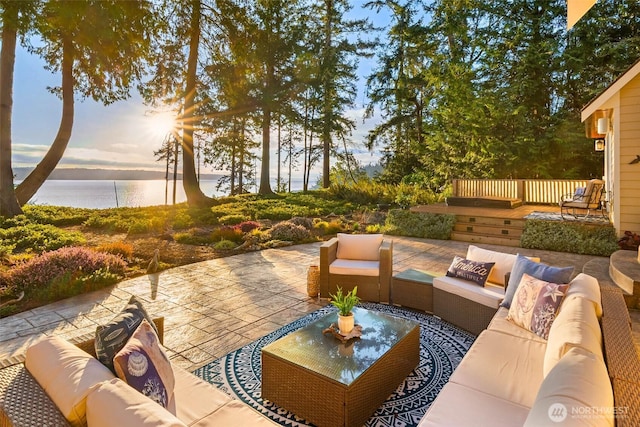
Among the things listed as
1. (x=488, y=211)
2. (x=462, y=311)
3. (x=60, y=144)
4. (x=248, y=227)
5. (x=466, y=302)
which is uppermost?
(x=60, y=144)

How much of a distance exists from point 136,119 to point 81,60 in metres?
4.63

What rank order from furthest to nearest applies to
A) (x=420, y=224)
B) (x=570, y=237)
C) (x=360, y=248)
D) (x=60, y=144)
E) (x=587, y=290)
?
(x=60, y=144)
(x=420, y=224)
(x=570, y=237)
(x=360, y=248)
(x=587, y=290)

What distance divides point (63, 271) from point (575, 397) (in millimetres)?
5627

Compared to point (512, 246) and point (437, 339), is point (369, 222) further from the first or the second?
point (437, 339)

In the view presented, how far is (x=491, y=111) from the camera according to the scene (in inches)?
496

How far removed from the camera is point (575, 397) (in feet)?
3.67

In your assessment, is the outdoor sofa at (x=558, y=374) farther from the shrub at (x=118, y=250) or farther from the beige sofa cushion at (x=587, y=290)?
the shrub at (x=118, y=250)

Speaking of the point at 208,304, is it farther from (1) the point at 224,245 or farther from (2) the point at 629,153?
(2) the point at 629,153

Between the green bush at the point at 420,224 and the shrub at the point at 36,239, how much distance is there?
7.31 meters

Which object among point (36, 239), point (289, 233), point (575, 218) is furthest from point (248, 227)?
point (575, 218)

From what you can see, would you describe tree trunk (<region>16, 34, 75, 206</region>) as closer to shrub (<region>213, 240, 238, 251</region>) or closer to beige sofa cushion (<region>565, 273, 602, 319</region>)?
shrub (<region>213, 240, 238, 251</region>)

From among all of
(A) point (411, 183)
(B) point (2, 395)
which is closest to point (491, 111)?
(A) point (411, 183)

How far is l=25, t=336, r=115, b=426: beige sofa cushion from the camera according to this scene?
1206 millimetres

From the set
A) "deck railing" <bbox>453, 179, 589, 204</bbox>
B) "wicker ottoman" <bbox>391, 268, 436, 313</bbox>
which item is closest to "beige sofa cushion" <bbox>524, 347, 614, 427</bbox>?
"wicker ottoman" <bbox>391, 268, 436, 313</bbox>
